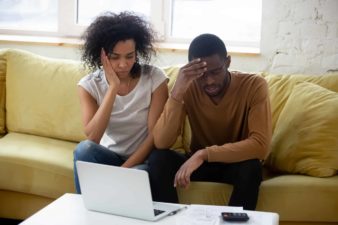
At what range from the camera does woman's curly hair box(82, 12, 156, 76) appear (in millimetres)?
2471

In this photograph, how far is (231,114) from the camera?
2297mm

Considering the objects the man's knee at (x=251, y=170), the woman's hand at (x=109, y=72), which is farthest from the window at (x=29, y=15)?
the man's knee at (x=251, y=170)

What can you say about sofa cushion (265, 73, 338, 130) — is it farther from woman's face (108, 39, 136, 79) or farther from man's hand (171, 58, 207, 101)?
woman's face (108, 39, 136, 79)

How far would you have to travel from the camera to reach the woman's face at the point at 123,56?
243cm

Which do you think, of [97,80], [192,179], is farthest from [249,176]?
[97,80]

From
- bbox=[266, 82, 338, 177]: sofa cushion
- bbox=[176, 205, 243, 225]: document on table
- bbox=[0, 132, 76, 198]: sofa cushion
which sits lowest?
bbox=[0, 132, 76, 198]: sofa cushion

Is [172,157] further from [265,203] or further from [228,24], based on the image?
[228,24]

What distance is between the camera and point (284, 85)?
8.78 ft

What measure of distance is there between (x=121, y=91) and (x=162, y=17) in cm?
108

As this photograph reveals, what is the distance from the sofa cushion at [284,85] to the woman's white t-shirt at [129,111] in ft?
1.78

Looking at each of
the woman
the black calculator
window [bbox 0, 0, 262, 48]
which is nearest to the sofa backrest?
window [bbox 0, 0, 262, 48]

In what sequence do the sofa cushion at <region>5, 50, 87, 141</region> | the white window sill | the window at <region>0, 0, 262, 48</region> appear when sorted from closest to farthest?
1. the sofa cushion at <region>5, 50, 87, 141</region>
2. the white window sill
3. the window at <region>0, 0, 262, 48</region>

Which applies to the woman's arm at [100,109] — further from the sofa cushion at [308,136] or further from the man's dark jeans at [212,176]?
the sofa cushion at [308,136]

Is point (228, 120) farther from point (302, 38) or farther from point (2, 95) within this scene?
point (2, 95)
